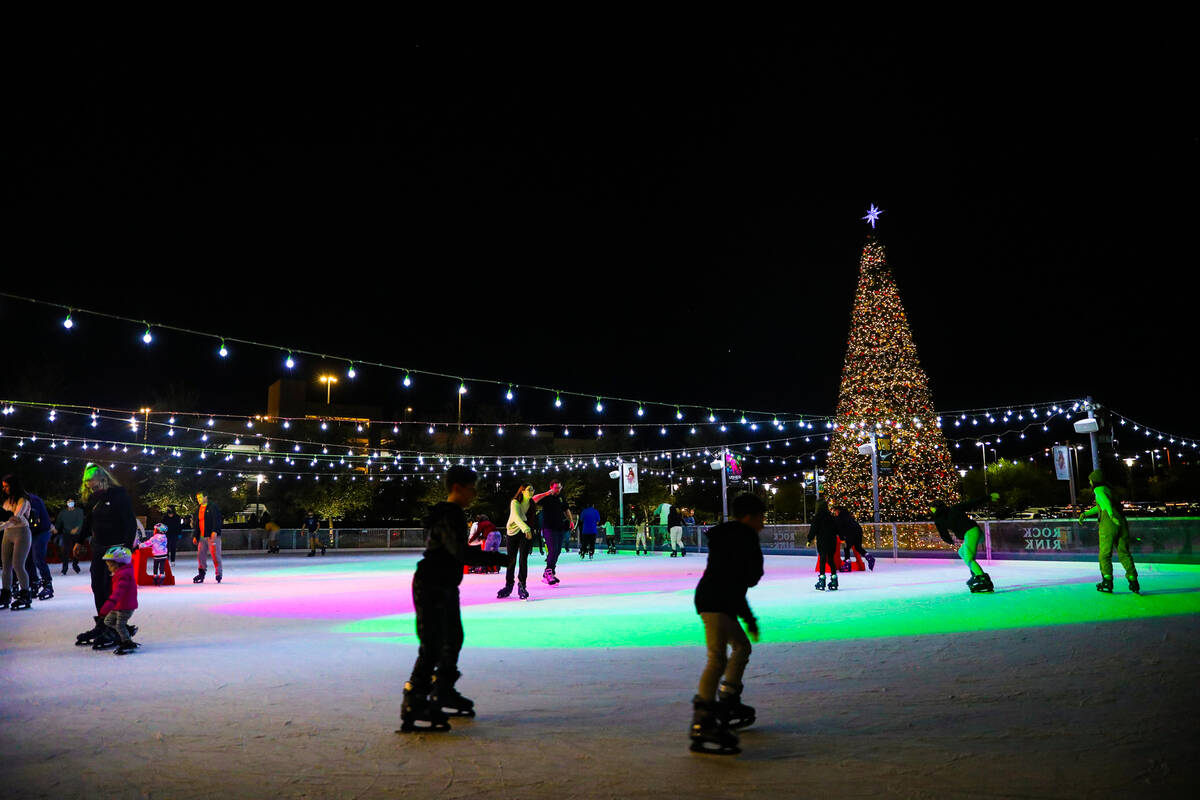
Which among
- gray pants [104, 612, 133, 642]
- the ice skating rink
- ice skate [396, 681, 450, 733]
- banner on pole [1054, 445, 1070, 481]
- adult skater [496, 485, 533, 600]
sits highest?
banner on pole [1054, 445, 1070, 481]

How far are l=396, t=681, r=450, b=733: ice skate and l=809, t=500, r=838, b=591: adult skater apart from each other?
30.2ft

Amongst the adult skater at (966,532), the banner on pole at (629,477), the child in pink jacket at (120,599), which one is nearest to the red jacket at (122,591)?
the child in pink jacket at (120,599)

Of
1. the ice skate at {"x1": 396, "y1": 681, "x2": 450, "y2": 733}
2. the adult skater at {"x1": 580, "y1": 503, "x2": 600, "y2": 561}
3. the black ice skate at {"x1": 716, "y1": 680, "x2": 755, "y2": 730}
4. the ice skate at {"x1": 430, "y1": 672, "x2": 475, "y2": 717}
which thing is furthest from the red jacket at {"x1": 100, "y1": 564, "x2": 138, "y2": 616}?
the adult skater at {"x1": 580, "y1": 503, "x2": 600, "y2": 561}

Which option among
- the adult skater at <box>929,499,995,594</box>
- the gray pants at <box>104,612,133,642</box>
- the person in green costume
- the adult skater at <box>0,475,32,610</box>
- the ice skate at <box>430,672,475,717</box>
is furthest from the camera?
the adult skater at <box>929,499,995,594</box>

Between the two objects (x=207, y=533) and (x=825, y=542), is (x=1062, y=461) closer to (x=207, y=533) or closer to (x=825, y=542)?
(x=825, y=542)

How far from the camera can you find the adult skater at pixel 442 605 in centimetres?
434

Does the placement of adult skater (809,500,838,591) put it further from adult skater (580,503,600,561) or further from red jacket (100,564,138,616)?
adult skater (580,503,600,561)

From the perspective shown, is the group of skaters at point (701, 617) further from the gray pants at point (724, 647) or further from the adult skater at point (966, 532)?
the adult skater at point (966, 532)

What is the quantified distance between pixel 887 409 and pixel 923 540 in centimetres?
620

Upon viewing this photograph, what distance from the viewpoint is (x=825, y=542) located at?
13.0 meters

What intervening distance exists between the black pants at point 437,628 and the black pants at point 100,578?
3.97 metres

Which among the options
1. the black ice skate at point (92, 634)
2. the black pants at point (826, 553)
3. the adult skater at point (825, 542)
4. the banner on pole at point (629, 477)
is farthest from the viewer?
the banner on pole at point (629, 477)

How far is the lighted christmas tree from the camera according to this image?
27.7 metres

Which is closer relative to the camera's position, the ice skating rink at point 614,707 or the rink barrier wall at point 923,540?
the ice skating rink at point 614,707
